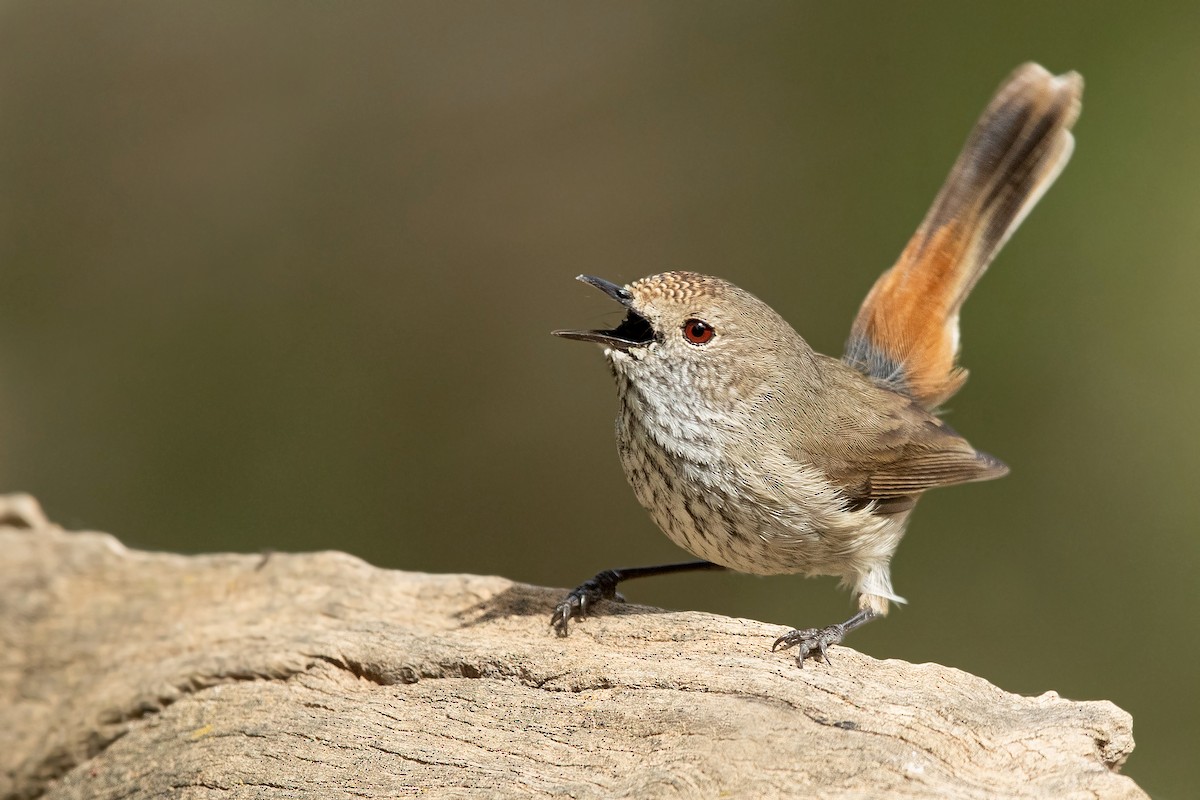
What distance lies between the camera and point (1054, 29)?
709 cm

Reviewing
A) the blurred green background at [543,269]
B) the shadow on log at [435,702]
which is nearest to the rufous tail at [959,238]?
the shadow on log at [435,702]

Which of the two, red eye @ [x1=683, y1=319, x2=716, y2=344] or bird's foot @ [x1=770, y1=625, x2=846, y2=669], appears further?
red eye @ [x1=683, y1=319, x2=716, y2=344]

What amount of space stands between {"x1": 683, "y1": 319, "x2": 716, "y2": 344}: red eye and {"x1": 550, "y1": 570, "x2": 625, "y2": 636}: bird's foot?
90 centimetres

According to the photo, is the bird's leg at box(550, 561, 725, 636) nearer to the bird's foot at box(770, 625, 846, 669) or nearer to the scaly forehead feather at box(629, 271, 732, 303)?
the bird's foot at box(770, 625, 846, 669)

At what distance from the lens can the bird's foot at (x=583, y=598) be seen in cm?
387

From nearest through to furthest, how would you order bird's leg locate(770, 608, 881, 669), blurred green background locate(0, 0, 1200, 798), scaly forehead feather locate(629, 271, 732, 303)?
bird's leg locate(770, 608, 881, 669)
scaly forehead feather locate(629, 271, 732, 303)
blurred green background locate(0, 0, 1200, 798)

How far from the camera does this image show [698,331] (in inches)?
156

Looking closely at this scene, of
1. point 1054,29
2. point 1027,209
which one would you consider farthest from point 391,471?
point 1054,29

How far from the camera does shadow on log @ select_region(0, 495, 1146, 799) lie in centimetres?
299

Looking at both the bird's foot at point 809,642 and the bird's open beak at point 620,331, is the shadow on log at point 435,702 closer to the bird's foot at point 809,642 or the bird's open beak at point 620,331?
the bird's foot at point 809,642

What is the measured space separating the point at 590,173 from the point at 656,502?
4.67m

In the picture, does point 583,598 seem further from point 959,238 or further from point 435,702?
point 959,238

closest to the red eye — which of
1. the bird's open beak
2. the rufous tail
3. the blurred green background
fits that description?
the bird's open beak

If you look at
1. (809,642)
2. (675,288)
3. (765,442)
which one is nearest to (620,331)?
(675,288)
